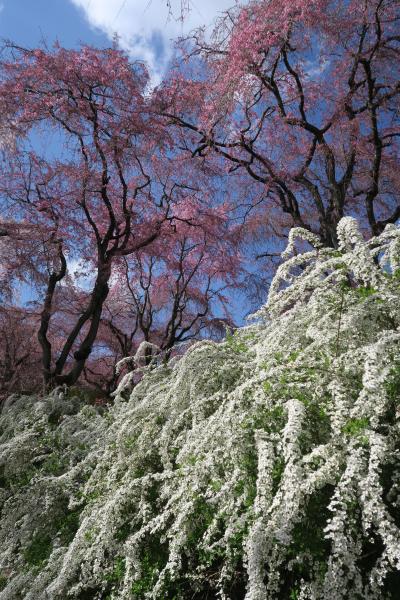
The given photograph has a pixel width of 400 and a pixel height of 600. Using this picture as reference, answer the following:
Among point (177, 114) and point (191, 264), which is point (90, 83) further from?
point (191, 264)

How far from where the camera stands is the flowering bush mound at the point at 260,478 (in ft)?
6.12

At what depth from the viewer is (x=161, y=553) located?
266cm

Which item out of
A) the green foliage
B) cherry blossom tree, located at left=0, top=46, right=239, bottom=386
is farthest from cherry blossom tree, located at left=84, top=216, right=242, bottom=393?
the green foliage

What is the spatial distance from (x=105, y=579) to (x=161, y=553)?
33cm

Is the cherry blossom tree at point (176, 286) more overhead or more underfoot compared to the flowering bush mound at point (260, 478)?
more overhead

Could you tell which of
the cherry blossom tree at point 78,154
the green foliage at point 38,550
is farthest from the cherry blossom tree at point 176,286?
the green foliage at point 38,550

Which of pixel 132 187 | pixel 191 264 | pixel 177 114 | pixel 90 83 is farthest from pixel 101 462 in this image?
pixel 191 264

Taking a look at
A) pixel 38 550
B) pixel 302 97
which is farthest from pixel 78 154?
pixel 38 550

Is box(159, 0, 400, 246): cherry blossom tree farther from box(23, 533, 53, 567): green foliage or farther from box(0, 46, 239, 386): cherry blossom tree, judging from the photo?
box(23, 533, 53, 567): green foliage

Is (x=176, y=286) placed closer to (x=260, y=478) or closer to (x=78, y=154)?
(x=78, y=154)

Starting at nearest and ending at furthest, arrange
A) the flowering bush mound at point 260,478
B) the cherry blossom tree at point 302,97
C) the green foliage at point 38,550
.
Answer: the flowering bush mound at point 260,478 < the green foliage at point 38,550 < the cherry blossom tree at point 302,97

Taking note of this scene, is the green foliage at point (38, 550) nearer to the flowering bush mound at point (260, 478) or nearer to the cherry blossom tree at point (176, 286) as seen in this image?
the flowering bush mound at point (260, 478)

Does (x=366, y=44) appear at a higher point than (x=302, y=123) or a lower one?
higher

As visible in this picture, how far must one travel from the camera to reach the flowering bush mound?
6.12 feet
